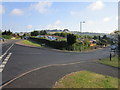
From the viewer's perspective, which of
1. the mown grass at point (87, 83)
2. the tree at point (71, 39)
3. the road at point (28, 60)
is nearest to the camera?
the mown grass at point (87, 83)

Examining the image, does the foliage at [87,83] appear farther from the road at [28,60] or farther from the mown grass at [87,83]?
the road at [28,60]

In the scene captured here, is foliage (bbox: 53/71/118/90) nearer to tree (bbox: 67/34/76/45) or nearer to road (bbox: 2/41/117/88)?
road (bbox: 2/41/117/88)

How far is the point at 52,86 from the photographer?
7262mm

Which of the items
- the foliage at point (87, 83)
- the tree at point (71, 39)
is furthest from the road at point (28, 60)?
the tree at point (71, 39)

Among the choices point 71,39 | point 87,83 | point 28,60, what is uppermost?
point 71,39

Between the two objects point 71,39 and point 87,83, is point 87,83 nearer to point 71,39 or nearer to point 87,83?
point 87,83

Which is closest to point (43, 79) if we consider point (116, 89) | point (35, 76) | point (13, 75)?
point (35, 76)

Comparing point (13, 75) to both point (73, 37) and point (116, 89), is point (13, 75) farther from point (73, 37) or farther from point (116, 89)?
point (73, 37)

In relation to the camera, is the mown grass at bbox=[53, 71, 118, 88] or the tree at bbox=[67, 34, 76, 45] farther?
the tree at bbox=[67, 34, 76, 45]

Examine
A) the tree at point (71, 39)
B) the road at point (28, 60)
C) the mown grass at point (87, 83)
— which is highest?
the tree at point (71, 39)

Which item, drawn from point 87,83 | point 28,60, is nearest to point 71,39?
point 28,60

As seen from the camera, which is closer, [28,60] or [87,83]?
[87,83]

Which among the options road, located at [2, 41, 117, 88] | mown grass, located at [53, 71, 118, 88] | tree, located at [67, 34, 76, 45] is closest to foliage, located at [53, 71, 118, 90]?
mown grass, located at [53, 71, 118, 88]

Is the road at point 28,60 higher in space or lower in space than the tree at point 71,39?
lower
